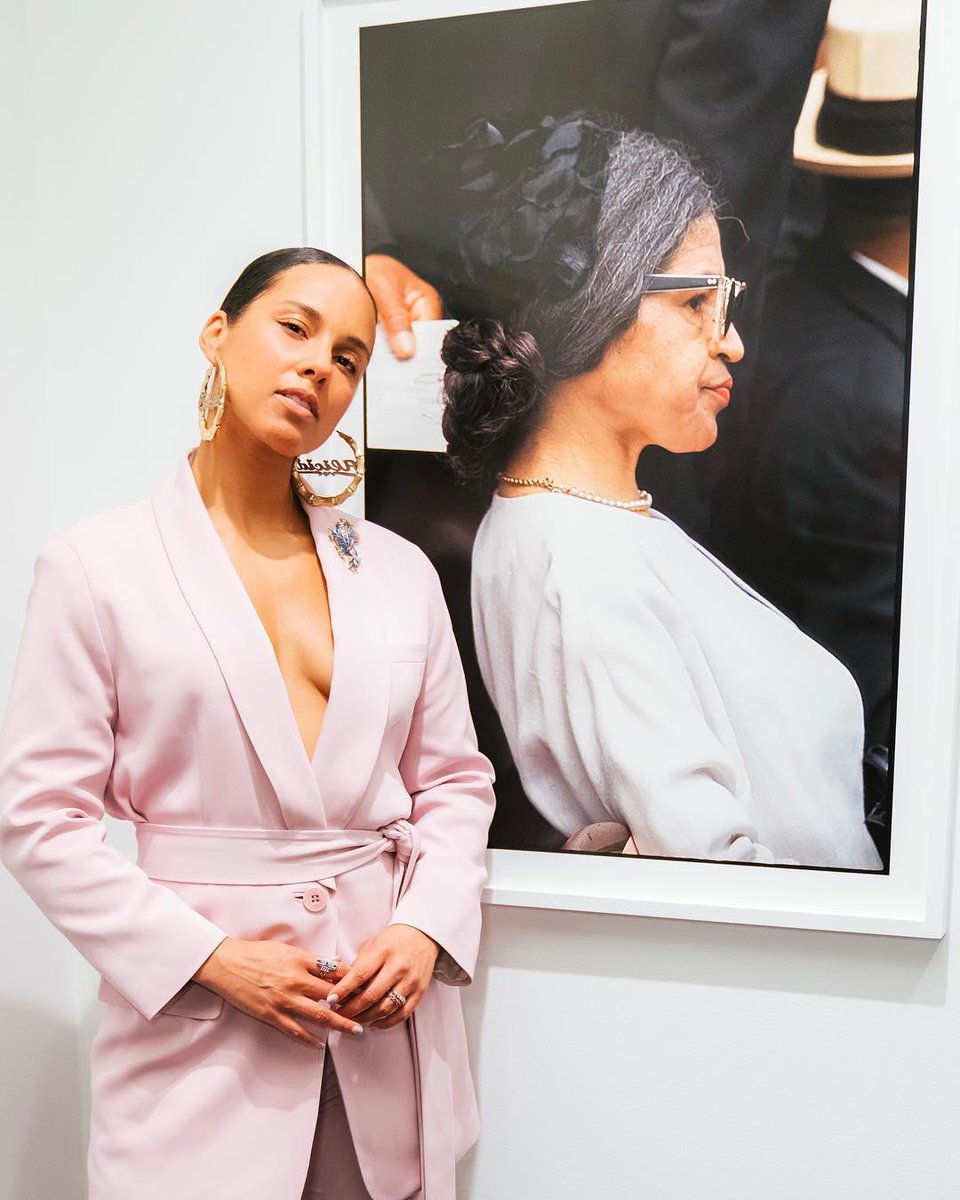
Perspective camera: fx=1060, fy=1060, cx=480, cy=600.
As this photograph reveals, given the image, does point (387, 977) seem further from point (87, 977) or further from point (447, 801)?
point (87, 977)

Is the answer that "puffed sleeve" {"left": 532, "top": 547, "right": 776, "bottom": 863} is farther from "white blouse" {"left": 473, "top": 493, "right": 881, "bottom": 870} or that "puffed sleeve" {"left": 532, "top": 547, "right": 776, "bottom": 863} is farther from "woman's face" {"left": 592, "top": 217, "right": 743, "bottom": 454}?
"woman's face" {"left": 592, "top": 217, "right": 743, "bottom": 454}

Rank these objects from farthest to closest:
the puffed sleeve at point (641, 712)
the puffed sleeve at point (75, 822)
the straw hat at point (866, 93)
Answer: the puffed sleeve at point (641, 712), the straw hat at point (866, 93), the puffed sleeve at point (75, 822)

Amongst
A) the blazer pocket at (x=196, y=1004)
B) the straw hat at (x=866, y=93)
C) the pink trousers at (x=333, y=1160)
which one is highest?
the straw hat at (x=866, y=93)

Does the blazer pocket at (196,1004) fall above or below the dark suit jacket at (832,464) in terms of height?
below

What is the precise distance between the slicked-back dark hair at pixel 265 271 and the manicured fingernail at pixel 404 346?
0.90ft

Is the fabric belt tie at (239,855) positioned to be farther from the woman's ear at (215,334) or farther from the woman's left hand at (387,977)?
the woman's ear at (215,334)

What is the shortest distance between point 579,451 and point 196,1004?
2.69ft

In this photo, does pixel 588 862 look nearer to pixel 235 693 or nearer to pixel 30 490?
pixel 235 693

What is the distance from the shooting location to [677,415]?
139cm

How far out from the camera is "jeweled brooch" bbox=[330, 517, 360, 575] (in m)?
1.24

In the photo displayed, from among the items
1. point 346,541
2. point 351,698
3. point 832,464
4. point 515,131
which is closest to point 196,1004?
point 351,698

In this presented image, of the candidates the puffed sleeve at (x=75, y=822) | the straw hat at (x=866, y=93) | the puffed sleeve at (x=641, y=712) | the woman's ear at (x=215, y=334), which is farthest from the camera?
the puffed sleeve at (x=641, y=712)

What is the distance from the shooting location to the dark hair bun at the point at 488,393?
4.68 ft

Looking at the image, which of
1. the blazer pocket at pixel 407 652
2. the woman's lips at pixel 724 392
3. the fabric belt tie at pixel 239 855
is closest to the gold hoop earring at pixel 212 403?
the blazer pocket at pixel 407 652
